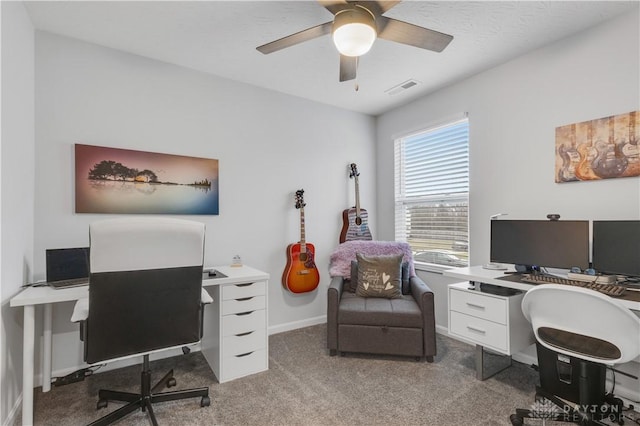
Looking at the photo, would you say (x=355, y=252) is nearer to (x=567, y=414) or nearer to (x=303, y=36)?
(x=567, y=414)

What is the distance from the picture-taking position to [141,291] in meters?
1.60

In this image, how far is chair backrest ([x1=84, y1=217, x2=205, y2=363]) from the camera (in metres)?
1.51

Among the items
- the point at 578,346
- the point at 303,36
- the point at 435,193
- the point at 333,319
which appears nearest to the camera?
the point at 578,346

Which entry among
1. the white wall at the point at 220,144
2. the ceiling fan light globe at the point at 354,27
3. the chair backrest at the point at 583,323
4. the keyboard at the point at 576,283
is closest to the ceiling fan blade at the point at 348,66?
the ceiling fan light globe at the point at 354,27

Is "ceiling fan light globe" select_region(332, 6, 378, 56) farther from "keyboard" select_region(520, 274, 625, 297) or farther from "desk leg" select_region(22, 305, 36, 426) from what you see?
"desk leg" select_region(22, 305, 36, 426)

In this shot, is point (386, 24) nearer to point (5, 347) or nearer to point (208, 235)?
point (208, 235)

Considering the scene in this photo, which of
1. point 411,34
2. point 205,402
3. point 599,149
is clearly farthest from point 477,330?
point 411,34

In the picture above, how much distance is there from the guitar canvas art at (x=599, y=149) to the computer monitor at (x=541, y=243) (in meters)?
0.40

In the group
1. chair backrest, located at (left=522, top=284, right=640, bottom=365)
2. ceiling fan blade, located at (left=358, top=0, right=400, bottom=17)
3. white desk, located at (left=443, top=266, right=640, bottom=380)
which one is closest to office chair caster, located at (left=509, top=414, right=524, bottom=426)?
white desk, located at (left=443, top=266, right=640, bottom=380)

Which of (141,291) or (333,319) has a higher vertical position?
(141,291)

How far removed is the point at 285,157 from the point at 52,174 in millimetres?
1929

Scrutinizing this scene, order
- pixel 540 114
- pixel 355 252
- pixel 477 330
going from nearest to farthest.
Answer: pixel 477 330 → pixel 540 114 → pixel 355 252

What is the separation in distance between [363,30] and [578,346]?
76.2 inches

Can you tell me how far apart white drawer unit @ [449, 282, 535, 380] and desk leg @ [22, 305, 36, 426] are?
8.71ft
